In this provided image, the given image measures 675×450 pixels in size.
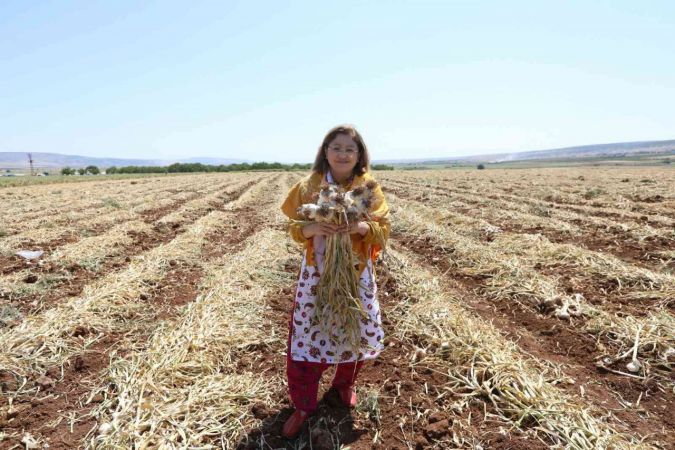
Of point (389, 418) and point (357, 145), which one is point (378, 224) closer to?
→ point (357, 145)

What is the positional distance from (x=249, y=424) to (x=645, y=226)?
9.50 m

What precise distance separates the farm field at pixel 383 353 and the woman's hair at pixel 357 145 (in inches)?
72.6

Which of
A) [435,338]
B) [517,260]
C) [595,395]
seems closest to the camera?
[595,395]

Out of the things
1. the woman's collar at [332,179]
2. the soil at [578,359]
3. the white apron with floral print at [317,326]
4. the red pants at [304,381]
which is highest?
the woman's collar at [332,179]

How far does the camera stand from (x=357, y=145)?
281cm

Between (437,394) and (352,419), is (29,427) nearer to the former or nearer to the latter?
(352,419)

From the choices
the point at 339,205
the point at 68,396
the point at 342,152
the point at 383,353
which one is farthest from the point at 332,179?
the point at 68,396

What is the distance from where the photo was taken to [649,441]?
2.76 metres

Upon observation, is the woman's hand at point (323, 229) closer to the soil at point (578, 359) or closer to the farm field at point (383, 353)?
the farm field at point (383, 353)

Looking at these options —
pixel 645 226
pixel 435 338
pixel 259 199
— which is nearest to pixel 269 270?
pixel 435 338

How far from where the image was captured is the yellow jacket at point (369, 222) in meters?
2.74

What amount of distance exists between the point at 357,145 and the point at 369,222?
558 mm

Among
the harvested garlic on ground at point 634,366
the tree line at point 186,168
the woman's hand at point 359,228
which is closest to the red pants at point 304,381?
the woman's hand at point 359,228

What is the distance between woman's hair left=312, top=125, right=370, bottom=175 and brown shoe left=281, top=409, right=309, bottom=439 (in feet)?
5.92
